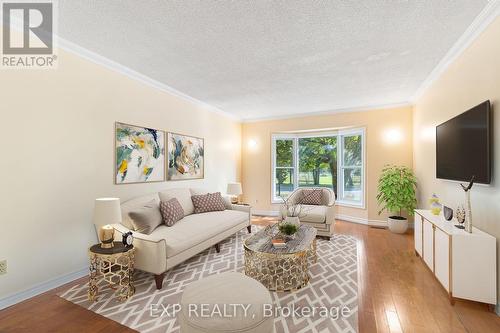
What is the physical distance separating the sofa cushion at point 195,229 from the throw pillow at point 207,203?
13 cm

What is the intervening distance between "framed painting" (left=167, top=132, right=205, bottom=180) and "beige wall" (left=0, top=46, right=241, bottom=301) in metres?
0.71

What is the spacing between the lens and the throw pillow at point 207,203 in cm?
404

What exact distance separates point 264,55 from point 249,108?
8.16 feet

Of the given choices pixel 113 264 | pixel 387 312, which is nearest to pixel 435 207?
pixel 387 312

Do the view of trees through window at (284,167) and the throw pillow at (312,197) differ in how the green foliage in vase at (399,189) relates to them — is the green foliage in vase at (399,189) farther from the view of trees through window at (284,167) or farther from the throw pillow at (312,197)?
the view of trees through window at (284,167)

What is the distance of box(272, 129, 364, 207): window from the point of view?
18.1 ft

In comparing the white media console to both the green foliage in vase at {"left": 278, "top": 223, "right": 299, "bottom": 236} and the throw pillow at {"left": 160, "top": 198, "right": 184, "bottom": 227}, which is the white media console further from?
the throw pillow at {"left": 160, "top": 198, "right": 184, "bottom": 227}

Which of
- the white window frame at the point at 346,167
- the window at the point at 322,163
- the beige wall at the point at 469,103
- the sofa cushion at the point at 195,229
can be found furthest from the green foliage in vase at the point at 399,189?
the sofa cushion at the point at 195,229

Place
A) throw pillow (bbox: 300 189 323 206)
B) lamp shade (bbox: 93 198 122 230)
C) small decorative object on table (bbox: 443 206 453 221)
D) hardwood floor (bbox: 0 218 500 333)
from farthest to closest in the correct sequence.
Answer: throw pillow (bbox: 300 189 323 206)
small decorative object on table (bbox: 443 206 453 221)
lamp shade (bbox: 93 198 122 230)
hardwood floor (bbox: 0 218 500 333)

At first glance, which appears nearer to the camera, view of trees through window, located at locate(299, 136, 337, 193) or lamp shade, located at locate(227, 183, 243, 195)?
lamp shade, located at locate(227, 183, 243, 195)

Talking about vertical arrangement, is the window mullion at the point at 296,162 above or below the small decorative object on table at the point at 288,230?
above

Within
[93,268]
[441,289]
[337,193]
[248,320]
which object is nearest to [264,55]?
[248,320]

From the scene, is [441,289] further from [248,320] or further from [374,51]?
[374,51]

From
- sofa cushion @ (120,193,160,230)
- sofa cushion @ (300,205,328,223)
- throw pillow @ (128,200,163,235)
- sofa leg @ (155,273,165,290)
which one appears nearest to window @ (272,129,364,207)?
sofa cushion @ (300,205,328,223)
